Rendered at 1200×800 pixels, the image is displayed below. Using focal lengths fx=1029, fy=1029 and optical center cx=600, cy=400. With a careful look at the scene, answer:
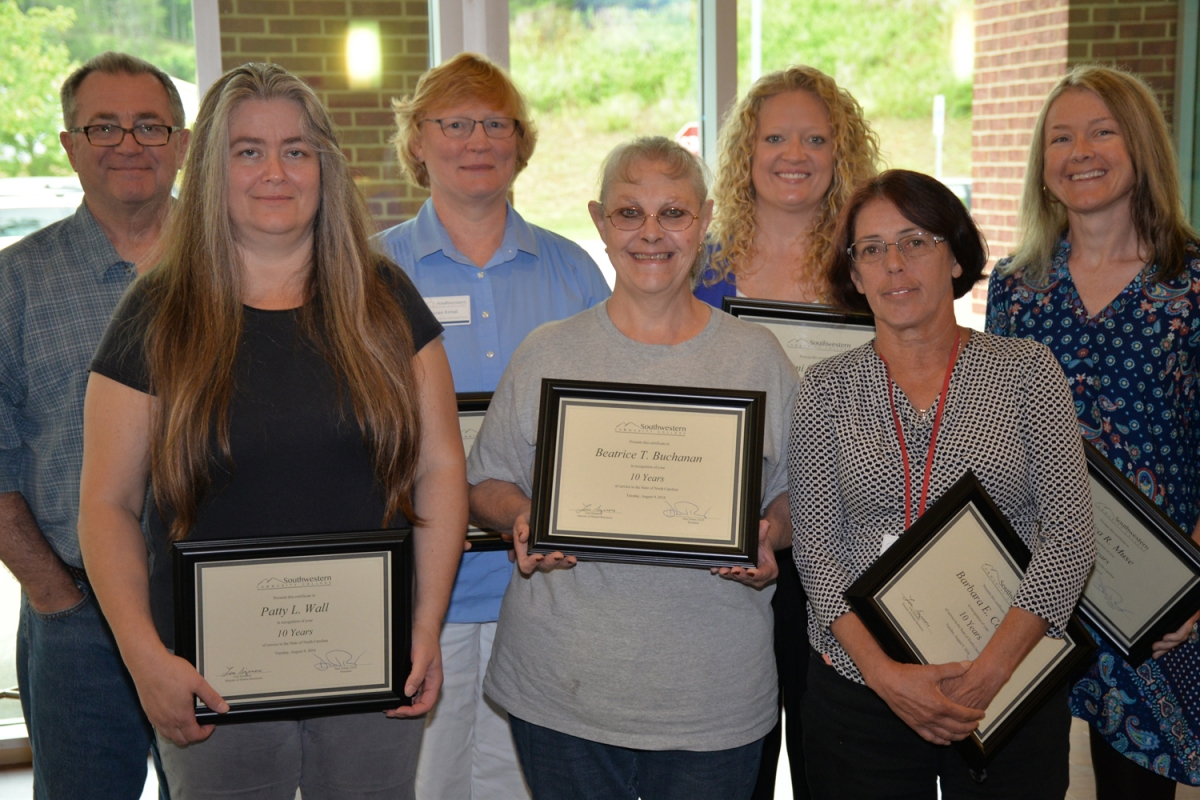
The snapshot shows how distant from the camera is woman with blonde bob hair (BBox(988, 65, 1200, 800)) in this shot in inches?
97.1

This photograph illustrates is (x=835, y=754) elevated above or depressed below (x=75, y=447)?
below

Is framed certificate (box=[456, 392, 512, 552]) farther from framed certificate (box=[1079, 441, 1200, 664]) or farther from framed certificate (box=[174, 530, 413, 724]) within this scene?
framed certificate (box=[1079, 441, 1200, 664])

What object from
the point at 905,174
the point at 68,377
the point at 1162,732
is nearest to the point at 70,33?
the point at 68,377

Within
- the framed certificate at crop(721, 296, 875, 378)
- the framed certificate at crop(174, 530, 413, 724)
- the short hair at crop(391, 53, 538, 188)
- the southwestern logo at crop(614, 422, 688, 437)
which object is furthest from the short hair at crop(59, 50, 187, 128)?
the framed certificate at crop(721, 296, 875, 378)

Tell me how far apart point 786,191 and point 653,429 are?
1133 millimetres

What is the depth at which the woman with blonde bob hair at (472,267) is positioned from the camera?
2762 mm

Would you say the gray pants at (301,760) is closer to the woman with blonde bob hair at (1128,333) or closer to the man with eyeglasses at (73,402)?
the man with eyeglasses at (73,402)

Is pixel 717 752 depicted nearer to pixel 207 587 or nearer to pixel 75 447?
pixel 207 587

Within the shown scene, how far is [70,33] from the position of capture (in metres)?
4.03

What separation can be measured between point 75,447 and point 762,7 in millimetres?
3630
